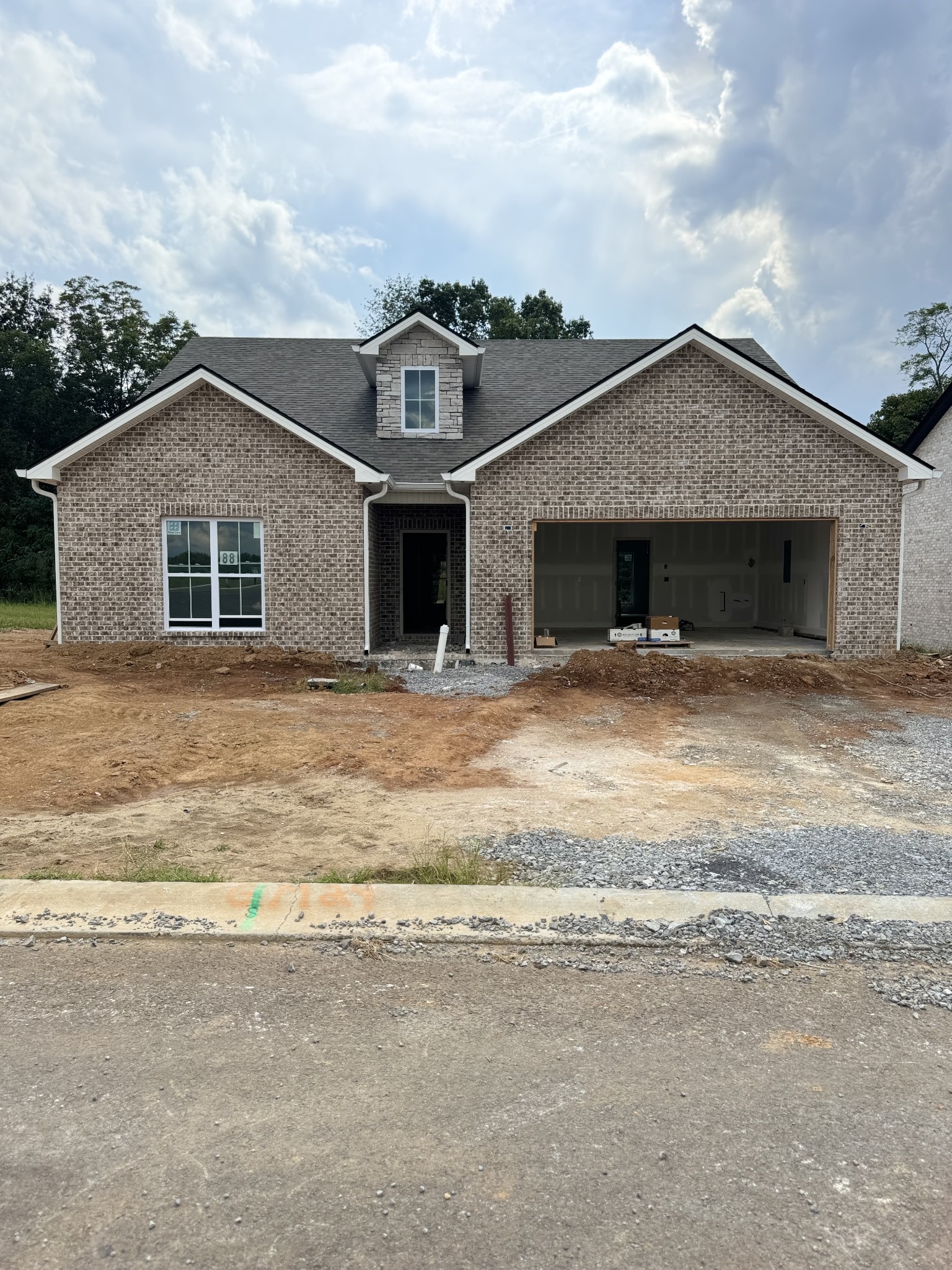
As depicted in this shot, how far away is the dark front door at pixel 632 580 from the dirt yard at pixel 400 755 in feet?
22.9

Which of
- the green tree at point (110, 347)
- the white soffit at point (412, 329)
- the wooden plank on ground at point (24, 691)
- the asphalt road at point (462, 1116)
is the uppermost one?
the green tree at point (110, 347)

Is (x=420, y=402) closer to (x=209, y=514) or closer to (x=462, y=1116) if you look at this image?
(x=209, y=514)

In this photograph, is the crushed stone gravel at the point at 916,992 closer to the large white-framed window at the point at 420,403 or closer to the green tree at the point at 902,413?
the large white-framed window at the point at 420,403

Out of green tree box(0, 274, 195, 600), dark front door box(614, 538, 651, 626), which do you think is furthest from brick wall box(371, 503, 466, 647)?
green tree box(0, 274, 195, 600)

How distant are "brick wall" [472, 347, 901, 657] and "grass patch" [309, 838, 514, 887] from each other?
9.90m

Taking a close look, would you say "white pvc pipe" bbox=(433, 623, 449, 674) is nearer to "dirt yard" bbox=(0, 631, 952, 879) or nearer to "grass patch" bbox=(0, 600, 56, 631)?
"dirt yard" bbox=(0, 631, 952, 879)

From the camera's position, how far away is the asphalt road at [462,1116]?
94.7 inches

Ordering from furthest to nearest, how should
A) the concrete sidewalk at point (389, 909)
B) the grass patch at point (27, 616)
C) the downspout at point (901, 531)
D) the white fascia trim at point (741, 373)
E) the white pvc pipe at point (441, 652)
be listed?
the grass patch at point (27, 616) → the downspout at point (901, 531) → the white fascia trim at point (741, 373) → the white pvc pipe at point (441, 652) → the concrete sidewalk at point (389, 909)

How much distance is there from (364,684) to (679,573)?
11012 millimetres

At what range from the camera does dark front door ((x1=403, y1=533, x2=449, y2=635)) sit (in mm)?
18922

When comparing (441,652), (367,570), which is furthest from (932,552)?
(367,570)

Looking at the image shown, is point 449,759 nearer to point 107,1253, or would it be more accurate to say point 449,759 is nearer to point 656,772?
point 656,772

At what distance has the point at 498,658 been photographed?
1516 cm

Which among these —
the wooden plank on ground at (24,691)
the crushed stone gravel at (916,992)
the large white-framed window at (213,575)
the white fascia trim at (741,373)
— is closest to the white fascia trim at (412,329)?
the white fascia trim at (741,373)
